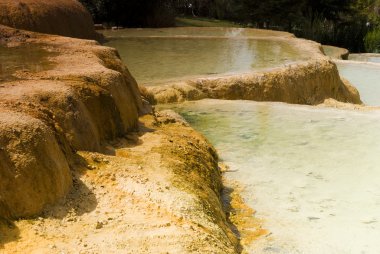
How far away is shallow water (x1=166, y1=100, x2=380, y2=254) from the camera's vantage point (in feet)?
11.3

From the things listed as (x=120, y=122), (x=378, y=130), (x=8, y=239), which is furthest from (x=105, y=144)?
(x=378, y=130)

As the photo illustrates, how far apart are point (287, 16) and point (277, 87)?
499 inches

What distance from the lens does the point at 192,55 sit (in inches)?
389

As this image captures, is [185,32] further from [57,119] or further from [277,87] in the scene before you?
[57,119]

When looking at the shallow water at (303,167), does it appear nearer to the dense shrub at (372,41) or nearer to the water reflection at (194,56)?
the water reflection at (194,56)

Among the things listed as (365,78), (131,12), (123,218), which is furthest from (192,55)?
(123,218)

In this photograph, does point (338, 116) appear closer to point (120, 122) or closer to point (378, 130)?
point (378, 130)

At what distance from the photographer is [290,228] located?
3.53 metres

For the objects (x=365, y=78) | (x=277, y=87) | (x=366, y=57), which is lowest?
(x=366, y=57)

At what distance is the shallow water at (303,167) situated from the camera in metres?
3.46

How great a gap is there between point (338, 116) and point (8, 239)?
4458 millimetres

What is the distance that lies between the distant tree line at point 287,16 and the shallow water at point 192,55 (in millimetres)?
2490

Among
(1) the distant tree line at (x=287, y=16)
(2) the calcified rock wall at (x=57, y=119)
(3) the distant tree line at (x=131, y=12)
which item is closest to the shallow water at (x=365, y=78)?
(3) the distant tree line at (x=131, y=12)

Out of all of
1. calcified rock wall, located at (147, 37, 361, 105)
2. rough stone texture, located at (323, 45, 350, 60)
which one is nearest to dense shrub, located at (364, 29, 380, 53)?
rough stone texture, located at (323, 45, 350, 60)
